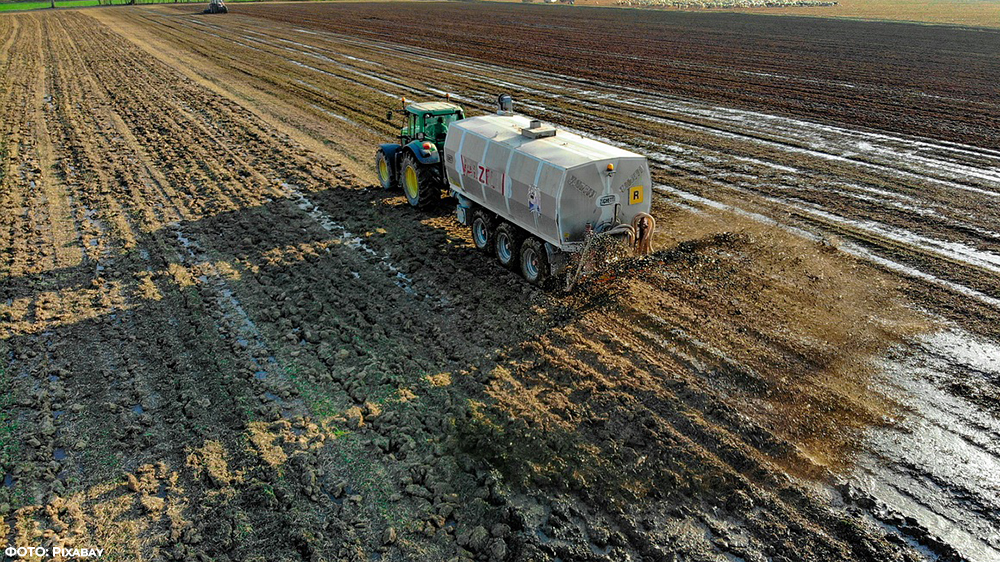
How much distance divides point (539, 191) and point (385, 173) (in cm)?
704

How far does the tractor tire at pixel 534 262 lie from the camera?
471 inches

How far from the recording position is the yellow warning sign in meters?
11.6

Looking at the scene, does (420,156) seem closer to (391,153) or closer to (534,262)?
→ (391,153)

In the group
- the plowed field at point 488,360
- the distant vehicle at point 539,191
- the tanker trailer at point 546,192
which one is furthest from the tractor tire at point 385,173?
the tanker trailer at point 546,192

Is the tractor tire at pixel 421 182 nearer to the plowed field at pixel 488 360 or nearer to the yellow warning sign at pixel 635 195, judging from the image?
the plowed field at pixel 488 360

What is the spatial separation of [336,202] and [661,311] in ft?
29.4

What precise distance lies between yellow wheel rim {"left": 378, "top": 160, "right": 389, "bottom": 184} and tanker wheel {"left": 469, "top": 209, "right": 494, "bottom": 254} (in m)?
4.06

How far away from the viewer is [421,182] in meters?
15.6

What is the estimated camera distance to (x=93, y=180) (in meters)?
18.3

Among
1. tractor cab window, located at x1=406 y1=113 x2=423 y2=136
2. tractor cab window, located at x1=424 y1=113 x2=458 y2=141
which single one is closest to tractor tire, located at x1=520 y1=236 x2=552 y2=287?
tractor cab window, located at x1=424 y1=113 x2=458 y2=141

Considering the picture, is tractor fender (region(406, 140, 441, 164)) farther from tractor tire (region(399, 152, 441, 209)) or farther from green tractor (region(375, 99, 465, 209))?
tractor tire (region(399, 152, 441, 209))

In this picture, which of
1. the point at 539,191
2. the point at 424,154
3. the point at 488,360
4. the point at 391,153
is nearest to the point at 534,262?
the point at 539,191

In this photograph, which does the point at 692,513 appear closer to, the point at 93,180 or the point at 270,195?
the point at 270,195

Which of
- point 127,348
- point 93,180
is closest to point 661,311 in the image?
point 127,348
